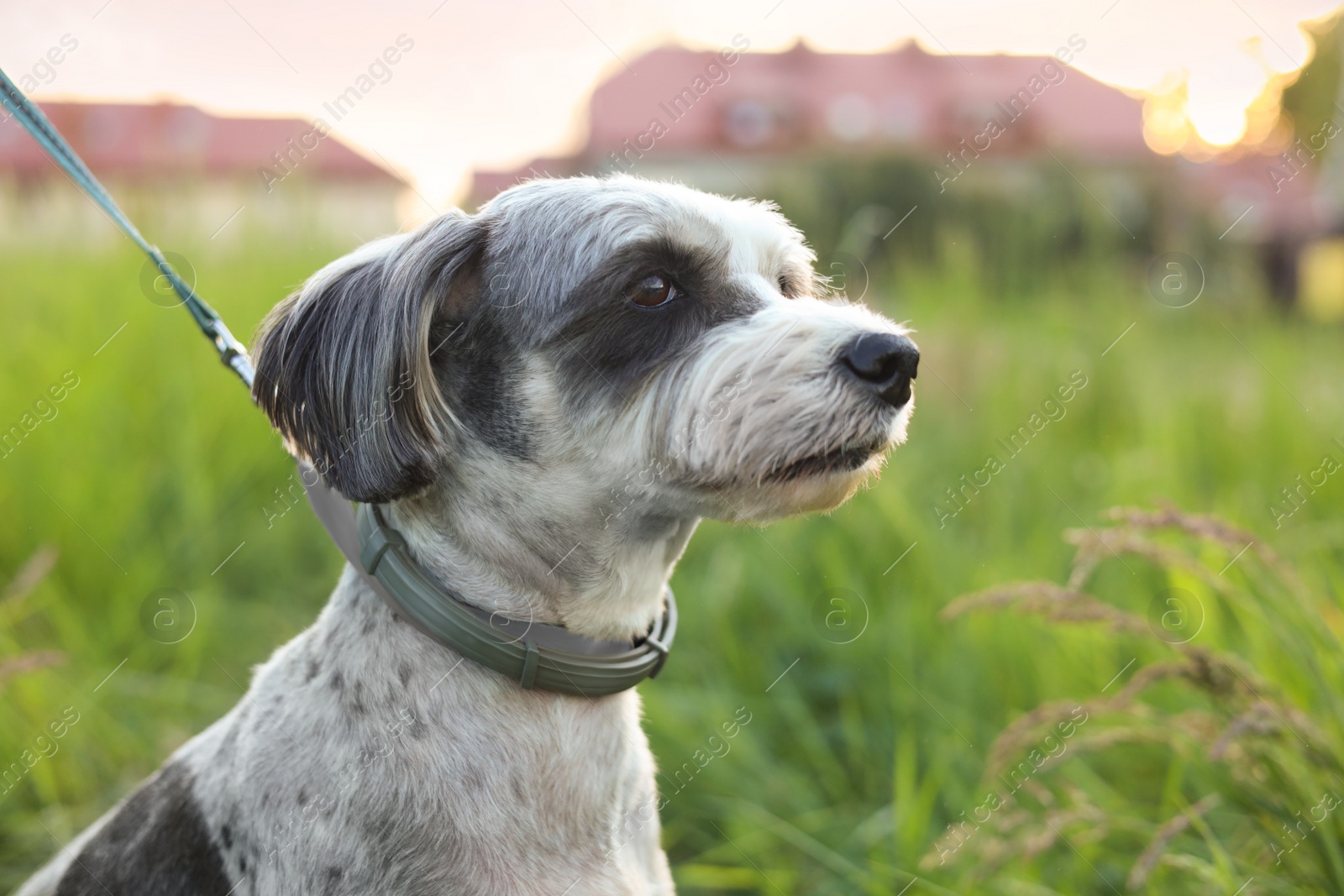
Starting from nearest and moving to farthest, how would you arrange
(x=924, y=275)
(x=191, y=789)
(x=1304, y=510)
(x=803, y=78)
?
(x=191, y=789), (x=1304, y=510), (x=924, y=275), (x=803, y=78)

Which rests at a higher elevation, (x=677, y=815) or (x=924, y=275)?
(x=677, y=815)

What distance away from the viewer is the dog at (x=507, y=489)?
78.0 inches

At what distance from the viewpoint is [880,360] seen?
203 cm

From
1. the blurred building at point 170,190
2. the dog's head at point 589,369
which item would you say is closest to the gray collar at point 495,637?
the dog's head at point 589,369

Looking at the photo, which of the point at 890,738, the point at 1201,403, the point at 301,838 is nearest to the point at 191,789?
the point at 301,838

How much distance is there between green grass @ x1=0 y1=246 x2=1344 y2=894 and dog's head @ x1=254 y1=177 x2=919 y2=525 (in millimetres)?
1365

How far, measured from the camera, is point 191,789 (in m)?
2.23

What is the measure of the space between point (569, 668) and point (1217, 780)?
7.21ft

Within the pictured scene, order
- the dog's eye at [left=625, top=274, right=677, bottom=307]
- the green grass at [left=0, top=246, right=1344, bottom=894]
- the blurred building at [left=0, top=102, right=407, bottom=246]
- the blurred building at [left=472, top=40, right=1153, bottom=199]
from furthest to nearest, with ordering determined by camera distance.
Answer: the blurred building at [left=472, top=40, right=1153, bottom=199], the blurred building at [left=0, top=102, right=407, bottom=246], the green grass at [left=0, top=246, right=1344, bottom=894], the dog's eye at [left=625, top=274, right=677, bottom=307]

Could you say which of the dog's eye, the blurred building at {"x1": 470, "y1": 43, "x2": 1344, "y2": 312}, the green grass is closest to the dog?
the dog's eye

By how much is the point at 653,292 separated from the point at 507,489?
1.86ft

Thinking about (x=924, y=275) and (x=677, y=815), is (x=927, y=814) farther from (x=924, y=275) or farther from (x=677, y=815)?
(x=924, y=275)

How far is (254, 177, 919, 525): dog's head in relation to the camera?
2.03 meters

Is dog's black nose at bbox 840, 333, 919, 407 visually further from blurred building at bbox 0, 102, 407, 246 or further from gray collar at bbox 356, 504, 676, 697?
blurred building at bbox 0, 102, 407, 246
